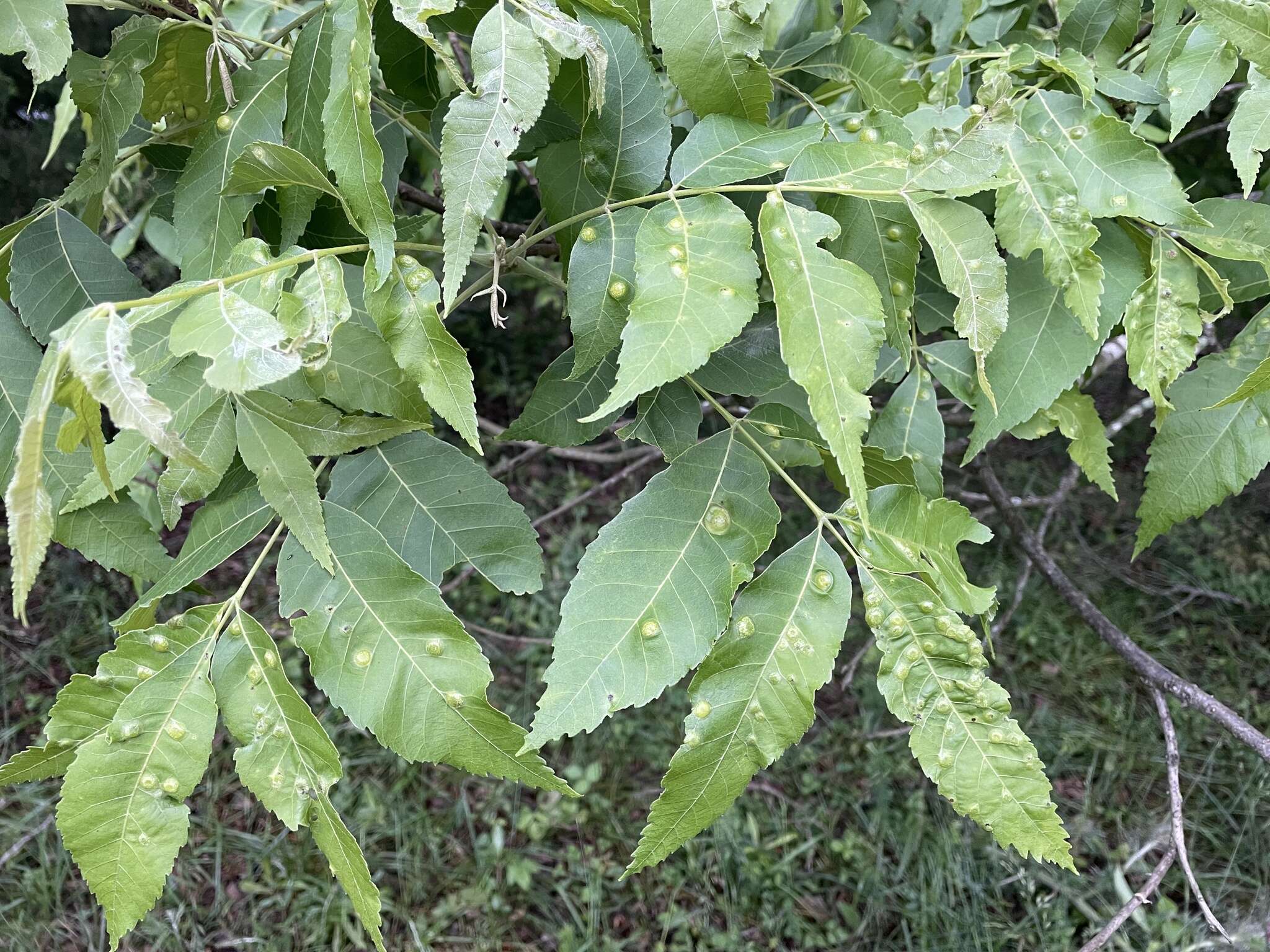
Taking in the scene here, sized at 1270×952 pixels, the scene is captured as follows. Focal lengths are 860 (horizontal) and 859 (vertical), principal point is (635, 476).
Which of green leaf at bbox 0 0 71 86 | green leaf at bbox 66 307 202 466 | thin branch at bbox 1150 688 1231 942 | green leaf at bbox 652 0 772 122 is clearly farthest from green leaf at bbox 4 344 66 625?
thin branch at bbox 1150 688 1231 942

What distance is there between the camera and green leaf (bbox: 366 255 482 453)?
71 centimetres

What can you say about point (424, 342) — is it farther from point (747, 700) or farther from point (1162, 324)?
point (1162, 324)

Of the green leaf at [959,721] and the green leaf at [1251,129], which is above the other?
the green leaf at [1251,129]

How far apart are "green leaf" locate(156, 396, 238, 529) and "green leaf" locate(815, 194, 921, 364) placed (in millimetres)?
605

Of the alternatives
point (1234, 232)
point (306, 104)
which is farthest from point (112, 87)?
point (1234, 232)

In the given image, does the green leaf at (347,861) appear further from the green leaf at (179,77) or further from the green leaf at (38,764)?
the green leaf at (179,77)

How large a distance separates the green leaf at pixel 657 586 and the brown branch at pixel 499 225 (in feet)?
1.45

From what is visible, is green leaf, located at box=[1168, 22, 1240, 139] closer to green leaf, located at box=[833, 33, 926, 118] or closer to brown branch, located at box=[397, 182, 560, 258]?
green leaf, located at box=[833, 33, 926, 118]

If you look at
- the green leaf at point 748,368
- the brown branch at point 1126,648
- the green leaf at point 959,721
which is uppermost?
the green leaf at point 748,368

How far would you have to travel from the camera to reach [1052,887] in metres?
2.77

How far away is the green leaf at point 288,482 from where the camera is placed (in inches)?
31.1

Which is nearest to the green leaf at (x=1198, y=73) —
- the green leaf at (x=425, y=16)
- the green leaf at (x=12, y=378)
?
the green leaf at (x=425, y=16)

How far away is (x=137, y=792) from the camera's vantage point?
754 mm

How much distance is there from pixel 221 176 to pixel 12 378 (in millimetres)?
293
